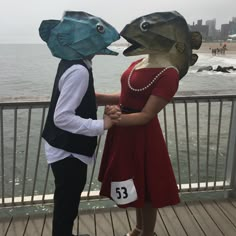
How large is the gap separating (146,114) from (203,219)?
1498mm

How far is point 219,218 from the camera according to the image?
10.9 ft

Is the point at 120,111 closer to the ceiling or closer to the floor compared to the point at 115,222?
closer to the ceiling

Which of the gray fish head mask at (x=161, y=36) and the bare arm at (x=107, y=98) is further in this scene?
the bare arm at (x=107, y=98)

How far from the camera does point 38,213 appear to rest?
336 cm

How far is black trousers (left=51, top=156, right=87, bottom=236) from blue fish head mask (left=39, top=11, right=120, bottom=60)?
24.7 inches

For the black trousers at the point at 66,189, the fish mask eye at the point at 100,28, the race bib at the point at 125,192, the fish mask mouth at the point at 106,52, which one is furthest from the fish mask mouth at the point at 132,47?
the race bib at the point at 125,192

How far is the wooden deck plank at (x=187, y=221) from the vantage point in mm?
3153

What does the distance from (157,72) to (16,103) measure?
119 centimetres

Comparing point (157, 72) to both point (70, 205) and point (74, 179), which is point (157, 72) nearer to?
point (74, 179)

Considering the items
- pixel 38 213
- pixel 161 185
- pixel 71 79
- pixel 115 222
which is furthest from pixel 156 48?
pixel 38 213

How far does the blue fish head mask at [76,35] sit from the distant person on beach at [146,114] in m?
0.21

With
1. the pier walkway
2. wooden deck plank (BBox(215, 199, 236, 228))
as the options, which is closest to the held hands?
the pier walkway

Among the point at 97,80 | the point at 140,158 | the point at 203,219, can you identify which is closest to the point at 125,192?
the point at 140,158

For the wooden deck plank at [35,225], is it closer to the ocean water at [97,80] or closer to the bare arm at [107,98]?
the bare arm at [107,98]
